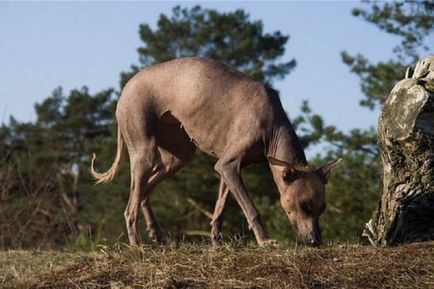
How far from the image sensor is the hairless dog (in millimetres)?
9281

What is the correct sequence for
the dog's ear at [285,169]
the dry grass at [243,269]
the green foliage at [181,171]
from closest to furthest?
the dry grass at [243,269] < the dog's ear at [285,169] < the green foliage at [181,171]

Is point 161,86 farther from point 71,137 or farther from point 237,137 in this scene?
point 71,137

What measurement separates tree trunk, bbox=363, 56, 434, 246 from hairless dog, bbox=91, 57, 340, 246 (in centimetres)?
100

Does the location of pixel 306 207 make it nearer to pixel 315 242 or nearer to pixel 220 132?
pixel 315 242

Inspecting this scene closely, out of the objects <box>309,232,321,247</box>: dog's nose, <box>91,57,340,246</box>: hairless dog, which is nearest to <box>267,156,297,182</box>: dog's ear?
<box>91,57,340,246</box>: hairless dog

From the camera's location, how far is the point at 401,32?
92.6 ft

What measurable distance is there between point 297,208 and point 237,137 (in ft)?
3.29

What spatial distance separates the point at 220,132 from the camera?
9.68 m

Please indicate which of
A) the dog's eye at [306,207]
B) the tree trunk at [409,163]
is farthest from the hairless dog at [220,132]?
the tree trunk at [409,163]

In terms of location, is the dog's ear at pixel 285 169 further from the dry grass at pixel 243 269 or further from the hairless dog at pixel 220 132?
the dry grass at pixel 243 269

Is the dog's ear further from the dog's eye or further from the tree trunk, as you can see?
the tree trunk

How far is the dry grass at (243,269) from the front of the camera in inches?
254

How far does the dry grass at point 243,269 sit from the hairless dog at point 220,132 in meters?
1.66

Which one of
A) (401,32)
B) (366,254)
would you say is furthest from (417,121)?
(401,32)
